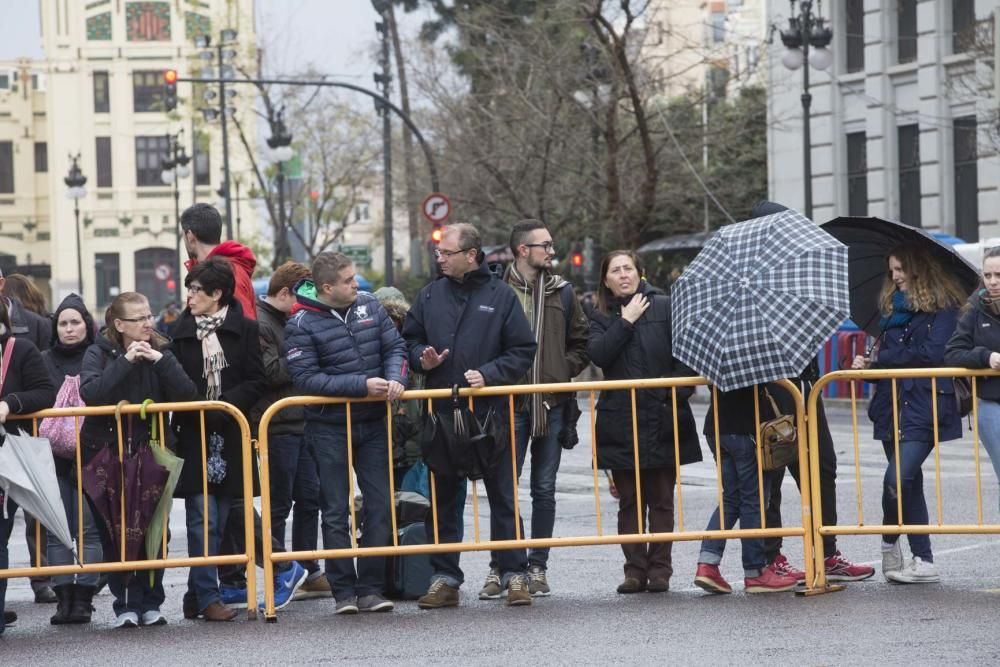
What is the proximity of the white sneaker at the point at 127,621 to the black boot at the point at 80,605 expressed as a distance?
310 mm

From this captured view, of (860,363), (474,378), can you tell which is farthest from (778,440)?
(474,378)

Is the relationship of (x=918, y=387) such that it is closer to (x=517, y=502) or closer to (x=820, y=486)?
(x=820, y=486)

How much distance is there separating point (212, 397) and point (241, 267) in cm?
105

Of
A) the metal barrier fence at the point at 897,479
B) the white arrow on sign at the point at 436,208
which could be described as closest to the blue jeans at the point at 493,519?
the metal barrier fence at the point at 897,479

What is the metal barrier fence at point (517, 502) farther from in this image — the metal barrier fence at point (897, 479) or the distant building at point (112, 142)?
the distant building at point (112, 142)

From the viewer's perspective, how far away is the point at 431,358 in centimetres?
870

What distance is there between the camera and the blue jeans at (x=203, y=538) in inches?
337

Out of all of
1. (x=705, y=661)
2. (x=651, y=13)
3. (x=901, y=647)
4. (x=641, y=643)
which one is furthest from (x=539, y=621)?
(x=651, y=13)

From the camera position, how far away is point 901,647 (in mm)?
7180

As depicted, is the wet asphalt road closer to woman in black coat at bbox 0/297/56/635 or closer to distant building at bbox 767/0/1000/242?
woman in black coat at bbox 0/297/56/635

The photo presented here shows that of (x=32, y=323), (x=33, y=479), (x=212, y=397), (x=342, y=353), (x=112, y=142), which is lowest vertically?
(x=33, y=479)

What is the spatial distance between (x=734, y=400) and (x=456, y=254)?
1.62m

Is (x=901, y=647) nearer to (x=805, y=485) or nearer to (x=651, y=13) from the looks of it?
(x=805, y=485)

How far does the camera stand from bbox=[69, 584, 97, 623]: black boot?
873 cm
